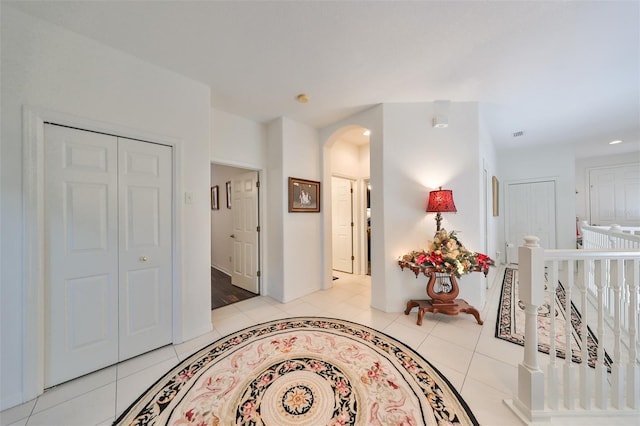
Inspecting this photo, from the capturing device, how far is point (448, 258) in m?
2.44

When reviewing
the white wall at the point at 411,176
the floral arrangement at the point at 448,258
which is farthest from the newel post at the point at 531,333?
A: the white wall at the point at 411,176

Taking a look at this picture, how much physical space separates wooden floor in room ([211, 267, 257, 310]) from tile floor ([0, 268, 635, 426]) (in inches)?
8.8

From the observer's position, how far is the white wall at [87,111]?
59.3 inches

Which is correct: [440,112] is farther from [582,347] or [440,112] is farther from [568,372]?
[568,372]

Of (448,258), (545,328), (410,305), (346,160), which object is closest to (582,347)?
(448,258)

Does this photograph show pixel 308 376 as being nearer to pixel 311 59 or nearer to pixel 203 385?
pixel 203 385

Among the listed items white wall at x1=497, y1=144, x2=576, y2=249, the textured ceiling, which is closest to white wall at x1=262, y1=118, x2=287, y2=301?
the textured ceiling

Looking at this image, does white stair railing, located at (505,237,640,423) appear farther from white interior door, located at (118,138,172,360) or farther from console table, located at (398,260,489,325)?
white interior door, located at (118,138,172,360)

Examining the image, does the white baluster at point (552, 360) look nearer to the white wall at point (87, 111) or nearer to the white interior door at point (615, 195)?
the white wall at point (87, 111)

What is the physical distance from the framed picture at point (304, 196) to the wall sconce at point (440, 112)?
1799 millimetres

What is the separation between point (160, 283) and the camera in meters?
2.14

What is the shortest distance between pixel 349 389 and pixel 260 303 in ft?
6.10

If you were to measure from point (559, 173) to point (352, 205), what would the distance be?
443 cm

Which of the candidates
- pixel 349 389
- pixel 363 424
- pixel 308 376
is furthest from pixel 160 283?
pixel 363 424
